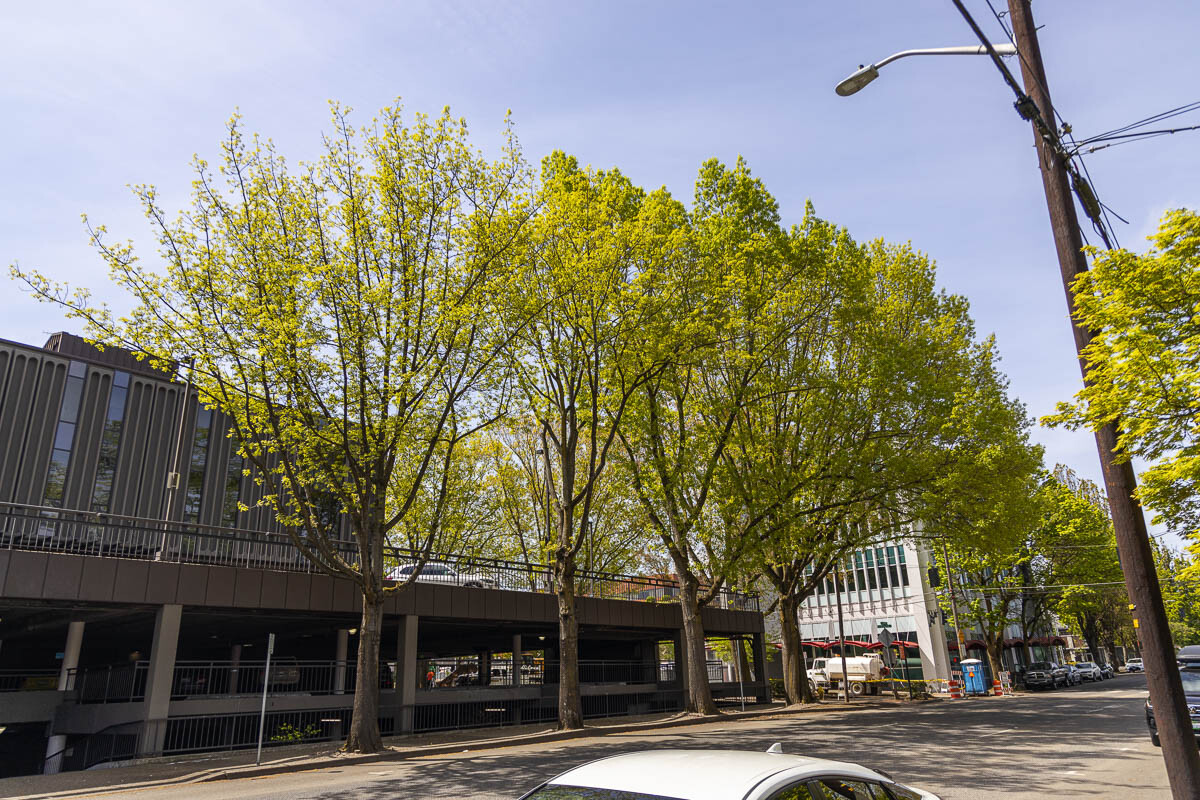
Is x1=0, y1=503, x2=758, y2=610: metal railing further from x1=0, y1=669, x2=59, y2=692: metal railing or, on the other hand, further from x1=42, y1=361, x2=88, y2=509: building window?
x1=0, y1=669, x2=59, y2=692: metal railing

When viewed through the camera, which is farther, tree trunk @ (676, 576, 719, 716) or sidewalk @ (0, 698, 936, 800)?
tree trunk @ (676, 576, 719, 716)

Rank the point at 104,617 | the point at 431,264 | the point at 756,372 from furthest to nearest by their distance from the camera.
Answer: the point at 756,372 → the point at 104,617 → the point at 431,264

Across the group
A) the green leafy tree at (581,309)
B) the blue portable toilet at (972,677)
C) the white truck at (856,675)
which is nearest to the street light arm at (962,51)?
the green leafy tree at (581,309)

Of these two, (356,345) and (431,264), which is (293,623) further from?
(431,264)

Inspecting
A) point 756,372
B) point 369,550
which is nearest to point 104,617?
point 369,550

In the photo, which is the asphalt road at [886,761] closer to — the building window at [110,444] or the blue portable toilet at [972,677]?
the blue portable toilet at [972,677]

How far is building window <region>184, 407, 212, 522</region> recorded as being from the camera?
113ft

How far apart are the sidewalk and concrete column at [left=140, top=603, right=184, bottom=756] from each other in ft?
1.65

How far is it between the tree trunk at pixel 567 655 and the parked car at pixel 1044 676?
133 feet

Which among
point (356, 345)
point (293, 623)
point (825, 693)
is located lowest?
point (825, 693)

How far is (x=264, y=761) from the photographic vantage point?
584 inches

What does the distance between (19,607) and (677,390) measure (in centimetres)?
1809

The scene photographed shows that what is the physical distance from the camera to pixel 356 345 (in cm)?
1678

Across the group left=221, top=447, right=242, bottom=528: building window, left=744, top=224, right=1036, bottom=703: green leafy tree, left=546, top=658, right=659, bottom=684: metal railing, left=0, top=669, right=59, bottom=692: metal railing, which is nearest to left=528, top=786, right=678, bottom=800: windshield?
left=744, top=224, right=1036, bottom=703: green leafy tree
